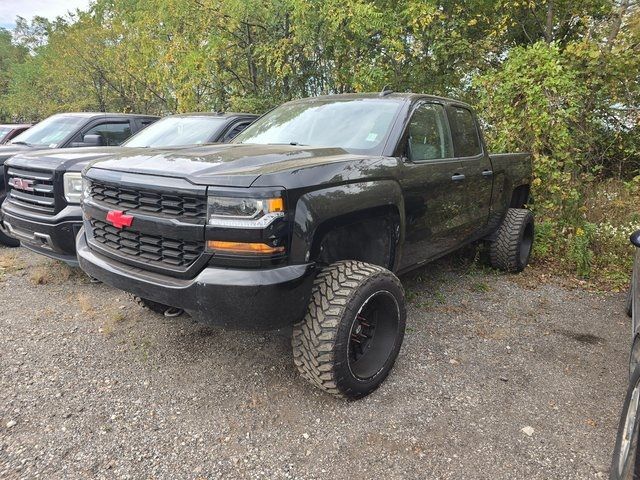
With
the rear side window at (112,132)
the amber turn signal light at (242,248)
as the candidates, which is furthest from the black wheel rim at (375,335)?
the rear side window at (112,132)

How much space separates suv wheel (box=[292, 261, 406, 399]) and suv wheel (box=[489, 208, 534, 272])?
8.55 feet

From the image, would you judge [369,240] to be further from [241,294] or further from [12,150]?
[12,150]

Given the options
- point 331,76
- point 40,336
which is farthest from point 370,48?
point 40,336

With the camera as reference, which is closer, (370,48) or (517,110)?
(517,110)

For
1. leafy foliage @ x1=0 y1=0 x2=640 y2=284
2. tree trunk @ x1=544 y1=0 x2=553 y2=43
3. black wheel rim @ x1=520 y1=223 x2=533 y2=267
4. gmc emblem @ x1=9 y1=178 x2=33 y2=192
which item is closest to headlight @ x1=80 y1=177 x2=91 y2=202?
gmc emblem @ x1=9 y1=178 x2=33 y2=192

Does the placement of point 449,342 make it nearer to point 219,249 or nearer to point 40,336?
point 219,249

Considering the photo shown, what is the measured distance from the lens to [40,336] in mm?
3561

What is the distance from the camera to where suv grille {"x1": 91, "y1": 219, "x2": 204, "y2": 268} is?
2459mm

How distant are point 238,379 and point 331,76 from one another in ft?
26.0

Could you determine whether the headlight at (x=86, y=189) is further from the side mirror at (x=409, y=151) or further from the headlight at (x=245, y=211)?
the side mirror at (x=409, y=151)

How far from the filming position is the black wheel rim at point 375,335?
2.89 metres

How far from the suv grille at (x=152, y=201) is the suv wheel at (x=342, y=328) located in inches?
31.1

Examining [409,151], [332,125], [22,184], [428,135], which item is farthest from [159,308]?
[428,135]

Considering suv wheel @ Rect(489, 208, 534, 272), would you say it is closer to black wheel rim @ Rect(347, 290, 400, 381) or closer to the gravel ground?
the gravel ground
